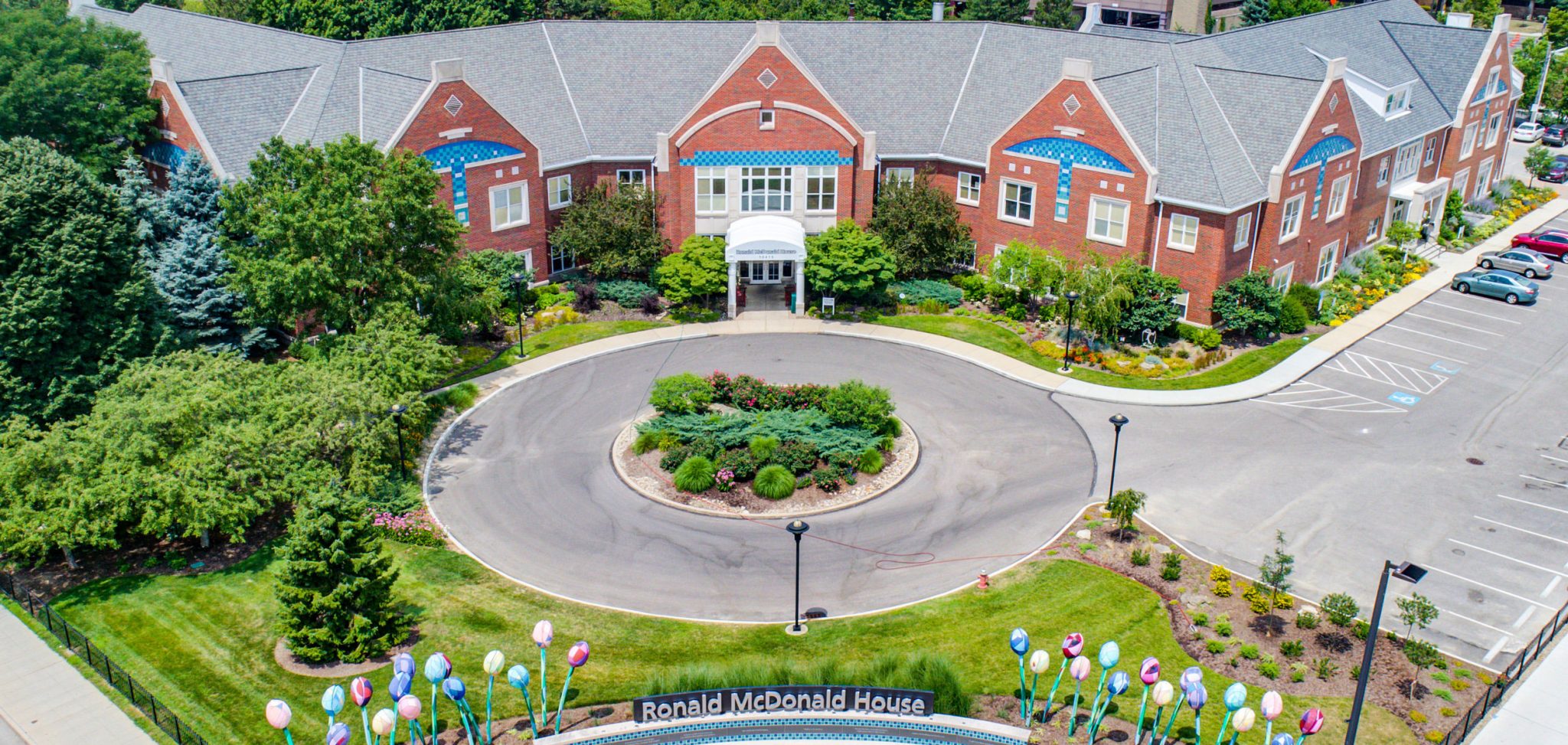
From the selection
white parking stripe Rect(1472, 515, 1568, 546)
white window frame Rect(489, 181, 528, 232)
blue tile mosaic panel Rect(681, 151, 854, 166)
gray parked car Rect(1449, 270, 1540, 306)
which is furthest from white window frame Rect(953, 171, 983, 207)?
white parking stripe Rect(1472, 515, 1568, 546)

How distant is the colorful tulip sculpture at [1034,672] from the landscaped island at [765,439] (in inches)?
445

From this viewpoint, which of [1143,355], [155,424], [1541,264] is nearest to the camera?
[155,424]

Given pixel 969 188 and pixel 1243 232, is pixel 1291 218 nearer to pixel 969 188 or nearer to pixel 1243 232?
pixel 1243 232

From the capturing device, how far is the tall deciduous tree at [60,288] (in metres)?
39.9

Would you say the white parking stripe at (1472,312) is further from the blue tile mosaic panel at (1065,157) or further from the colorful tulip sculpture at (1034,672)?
the colorful tulip sculpture at (1034,672)

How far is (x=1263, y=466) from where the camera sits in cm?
4159

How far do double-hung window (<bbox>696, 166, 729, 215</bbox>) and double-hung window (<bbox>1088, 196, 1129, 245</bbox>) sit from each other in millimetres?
16282

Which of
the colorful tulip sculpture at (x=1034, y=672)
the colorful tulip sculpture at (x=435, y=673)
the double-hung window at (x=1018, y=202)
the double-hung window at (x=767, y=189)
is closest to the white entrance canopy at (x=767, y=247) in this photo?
the double-hung window at (x=767, y=189)

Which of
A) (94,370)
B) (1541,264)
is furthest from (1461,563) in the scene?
(94,370)

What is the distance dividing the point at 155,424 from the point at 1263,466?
34.9 meters

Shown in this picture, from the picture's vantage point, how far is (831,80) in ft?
198

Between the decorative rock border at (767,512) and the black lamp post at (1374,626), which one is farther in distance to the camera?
the decorative rock border at (767,512)

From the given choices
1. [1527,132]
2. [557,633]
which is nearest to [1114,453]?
[557,633]

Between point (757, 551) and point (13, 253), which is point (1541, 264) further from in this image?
point (13, 253)
